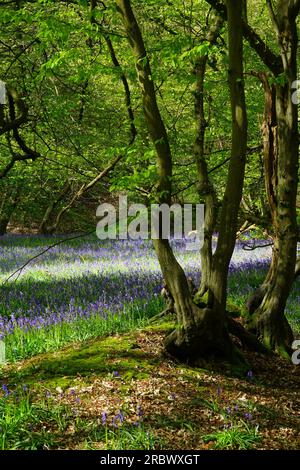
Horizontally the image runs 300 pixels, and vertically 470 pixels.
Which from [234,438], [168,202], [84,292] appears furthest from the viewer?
[84,292]

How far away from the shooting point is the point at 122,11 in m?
4.95

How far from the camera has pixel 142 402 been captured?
4.02m

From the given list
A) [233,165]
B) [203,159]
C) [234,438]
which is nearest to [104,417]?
[234,438]

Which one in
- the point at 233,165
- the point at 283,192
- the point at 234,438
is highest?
the point at 233,165

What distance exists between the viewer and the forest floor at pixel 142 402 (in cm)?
346

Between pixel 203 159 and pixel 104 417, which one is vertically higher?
pixel 203 159

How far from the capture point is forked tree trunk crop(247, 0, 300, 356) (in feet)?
18.7

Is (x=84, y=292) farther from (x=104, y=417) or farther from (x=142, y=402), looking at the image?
(x=104, y=417)

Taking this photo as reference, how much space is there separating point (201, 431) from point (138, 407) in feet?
1.68

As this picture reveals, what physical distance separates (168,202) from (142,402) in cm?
213

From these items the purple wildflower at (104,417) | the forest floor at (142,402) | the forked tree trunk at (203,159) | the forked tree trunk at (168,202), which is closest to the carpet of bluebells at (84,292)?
the forest floor at (142,402)

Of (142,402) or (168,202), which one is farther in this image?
(168,202)

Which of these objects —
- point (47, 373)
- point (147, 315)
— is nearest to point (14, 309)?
point (147, 315)
